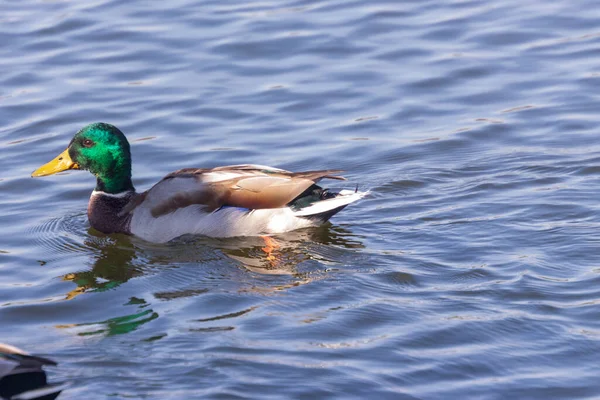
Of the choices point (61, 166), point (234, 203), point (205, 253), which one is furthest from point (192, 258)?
point (61, 166)

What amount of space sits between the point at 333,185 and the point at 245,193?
4.20ft

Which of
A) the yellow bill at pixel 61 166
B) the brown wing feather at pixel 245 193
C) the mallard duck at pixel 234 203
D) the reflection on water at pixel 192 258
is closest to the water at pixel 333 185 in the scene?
the reflection on water at pixel 192 258

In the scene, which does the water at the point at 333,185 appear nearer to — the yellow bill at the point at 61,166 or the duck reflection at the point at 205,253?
the duck reflection at the point at 205,253

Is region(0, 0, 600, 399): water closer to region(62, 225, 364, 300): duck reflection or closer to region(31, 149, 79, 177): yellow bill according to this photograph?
region(62, 225, 364, 300): duck reflection

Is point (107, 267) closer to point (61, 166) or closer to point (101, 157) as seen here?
point (101, 157)

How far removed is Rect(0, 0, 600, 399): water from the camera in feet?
20.0

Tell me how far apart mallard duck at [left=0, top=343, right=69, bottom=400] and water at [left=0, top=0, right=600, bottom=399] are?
12cm

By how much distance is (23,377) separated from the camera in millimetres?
5637

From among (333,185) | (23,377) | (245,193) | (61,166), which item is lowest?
(23,377)

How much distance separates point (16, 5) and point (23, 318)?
834 cm

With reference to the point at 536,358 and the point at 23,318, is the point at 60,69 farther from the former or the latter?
the point at 536,358

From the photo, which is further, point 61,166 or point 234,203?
point 61,166

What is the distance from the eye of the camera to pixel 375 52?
1251cm

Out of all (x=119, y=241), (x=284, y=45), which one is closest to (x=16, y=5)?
(x=284, y=45)
